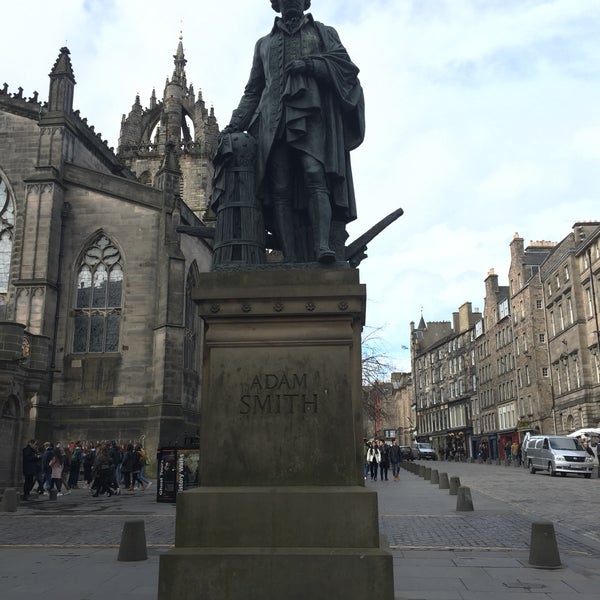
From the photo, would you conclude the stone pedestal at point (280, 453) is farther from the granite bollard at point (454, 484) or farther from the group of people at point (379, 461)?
the group of people at point (379, 461)

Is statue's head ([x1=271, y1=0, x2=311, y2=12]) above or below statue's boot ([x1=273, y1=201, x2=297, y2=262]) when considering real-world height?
above

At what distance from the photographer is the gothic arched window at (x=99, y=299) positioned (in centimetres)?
2938

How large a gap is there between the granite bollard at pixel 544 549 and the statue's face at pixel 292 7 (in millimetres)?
5907

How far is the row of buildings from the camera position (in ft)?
153

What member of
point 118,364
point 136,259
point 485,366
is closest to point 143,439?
point 118,364

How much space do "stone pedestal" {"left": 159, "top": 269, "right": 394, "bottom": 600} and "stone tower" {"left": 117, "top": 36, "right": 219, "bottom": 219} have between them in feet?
149

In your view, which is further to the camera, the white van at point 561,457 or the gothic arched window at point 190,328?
the gothic arched window at point 190,328

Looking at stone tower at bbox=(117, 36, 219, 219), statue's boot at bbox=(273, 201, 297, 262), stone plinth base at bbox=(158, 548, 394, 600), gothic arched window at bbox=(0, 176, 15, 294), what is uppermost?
stone tower at bbox=(117, 36, 219, 219)

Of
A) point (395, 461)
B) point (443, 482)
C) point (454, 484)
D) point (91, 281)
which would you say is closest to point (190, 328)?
point (91, 281)

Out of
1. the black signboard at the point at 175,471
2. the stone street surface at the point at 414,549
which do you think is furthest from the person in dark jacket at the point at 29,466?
the black signboard at the point at 175,471

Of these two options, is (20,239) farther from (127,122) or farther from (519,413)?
(519,413)

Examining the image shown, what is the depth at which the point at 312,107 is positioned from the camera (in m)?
5.37

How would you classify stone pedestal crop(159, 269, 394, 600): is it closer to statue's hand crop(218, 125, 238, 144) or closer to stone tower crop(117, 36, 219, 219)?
statue's hand crop(218, 125, 238, 144)

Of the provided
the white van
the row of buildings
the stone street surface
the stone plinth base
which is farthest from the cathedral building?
the stone plinth base
